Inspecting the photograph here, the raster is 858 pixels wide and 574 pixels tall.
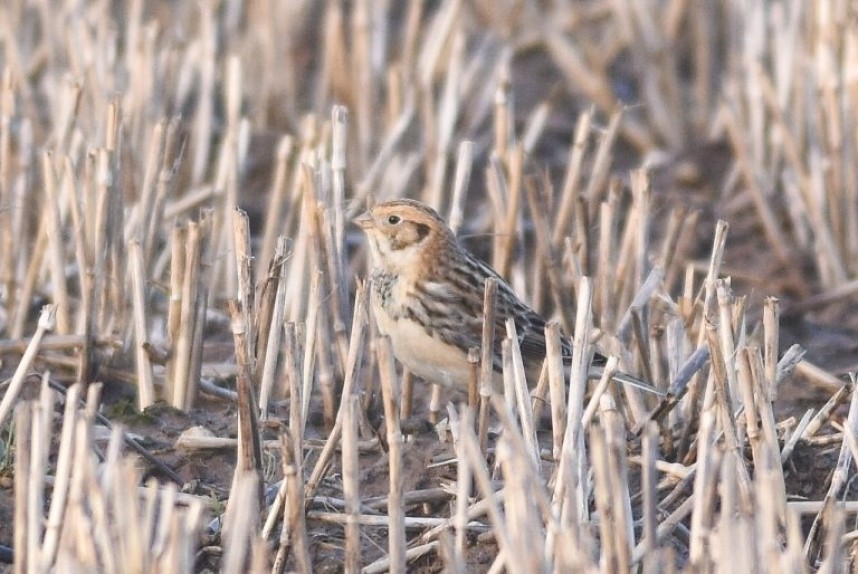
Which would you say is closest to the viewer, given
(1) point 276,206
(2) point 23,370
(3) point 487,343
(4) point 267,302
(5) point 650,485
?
(5) point 650,485

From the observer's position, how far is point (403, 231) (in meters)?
6.78

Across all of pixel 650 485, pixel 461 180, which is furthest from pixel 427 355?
pixel 650 485

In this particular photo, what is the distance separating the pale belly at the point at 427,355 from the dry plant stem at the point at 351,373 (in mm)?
1036

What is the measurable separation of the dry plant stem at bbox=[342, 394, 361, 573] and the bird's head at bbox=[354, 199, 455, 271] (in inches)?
72.3

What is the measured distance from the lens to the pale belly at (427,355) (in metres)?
6.57

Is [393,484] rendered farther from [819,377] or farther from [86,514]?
[819,377]

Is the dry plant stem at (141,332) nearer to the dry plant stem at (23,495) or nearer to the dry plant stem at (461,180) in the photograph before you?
the dry plant stem at (461,180)

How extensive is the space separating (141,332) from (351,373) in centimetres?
165

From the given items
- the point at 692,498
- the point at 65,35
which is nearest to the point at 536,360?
the point at 692,498

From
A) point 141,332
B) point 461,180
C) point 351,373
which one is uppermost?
point 461,180

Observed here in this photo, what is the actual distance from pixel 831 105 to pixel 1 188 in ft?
14.5

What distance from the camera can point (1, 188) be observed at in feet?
26.0

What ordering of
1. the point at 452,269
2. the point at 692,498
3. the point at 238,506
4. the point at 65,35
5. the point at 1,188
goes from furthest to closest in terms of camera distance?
1. the point at 65,35
2. the point at 1,188
3. the point at 452,269
4. the point at 692,498
5. the point at 238,506

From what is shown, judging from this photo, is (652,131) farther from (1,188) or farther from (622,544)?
(622,544)
